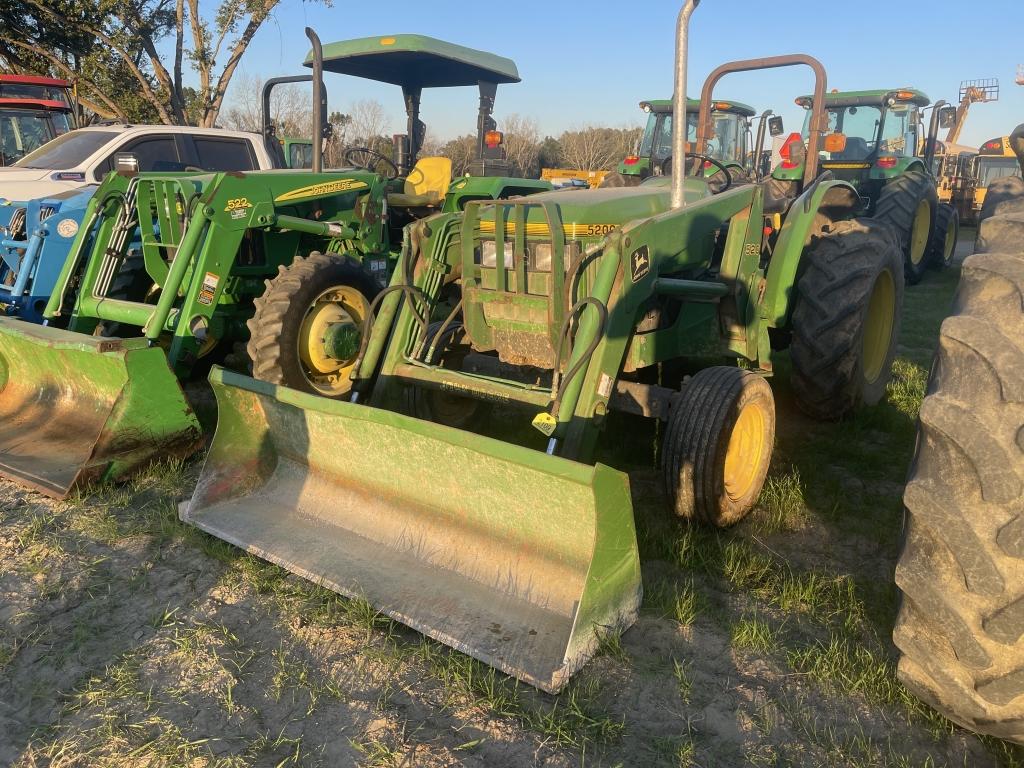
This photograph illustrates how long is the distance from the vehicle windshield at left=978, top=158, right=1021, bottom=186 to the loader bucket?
20.1 meters

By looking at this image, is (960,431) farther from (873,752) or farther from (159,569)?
(159,569)

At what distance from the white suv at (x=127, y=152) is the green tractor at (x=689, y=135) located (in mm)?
4241

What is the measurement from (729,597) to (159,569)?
229 cm

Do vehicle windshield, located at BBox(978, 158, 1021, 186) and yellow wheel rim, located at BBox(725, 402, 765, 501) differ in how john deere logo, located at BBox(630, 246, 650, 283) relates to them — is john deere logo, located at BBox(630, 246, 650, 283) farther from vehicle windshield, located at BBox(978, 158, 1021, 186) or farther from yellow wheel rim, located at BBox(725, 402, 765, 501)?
vehicle windshield, located at BBox(978, 158, 1021, 186)

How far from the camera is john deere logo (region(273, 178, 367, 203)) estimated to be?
550 centimetres

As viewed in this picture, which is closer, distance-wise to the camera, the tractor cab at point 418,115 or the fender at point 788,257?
the fender at point 788,257

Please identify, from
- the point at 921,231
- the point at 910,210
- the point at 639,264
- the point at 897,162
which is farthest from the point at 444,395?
the point at 921,231

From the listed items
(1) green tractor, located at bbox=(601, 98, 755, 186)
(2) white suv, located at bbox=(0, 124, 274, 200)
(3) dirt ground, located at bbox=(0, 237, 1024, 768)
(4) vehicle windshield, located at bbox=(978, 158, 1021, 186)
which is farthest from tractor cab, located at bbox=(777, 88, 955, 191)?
(4) vehicle windshield, located at bbox=(978, 158, 1021, 186)

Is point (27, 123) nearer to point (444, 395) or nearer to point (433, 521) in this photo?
point (444, 395)

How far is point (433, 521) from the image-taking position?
3.10 m

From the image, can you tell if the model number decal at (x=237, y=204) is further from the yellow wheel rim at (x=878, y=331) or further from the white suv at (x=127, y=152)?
the yellow wheel rim at (x=878, y=331)

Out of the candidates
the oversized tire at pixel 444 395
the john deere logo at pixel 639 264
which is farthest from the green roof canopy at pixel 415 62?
the john deere logo at pixel 639 264

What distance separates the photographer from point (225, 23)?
16.3m

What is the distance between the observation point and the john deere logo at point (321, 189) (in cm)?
550
